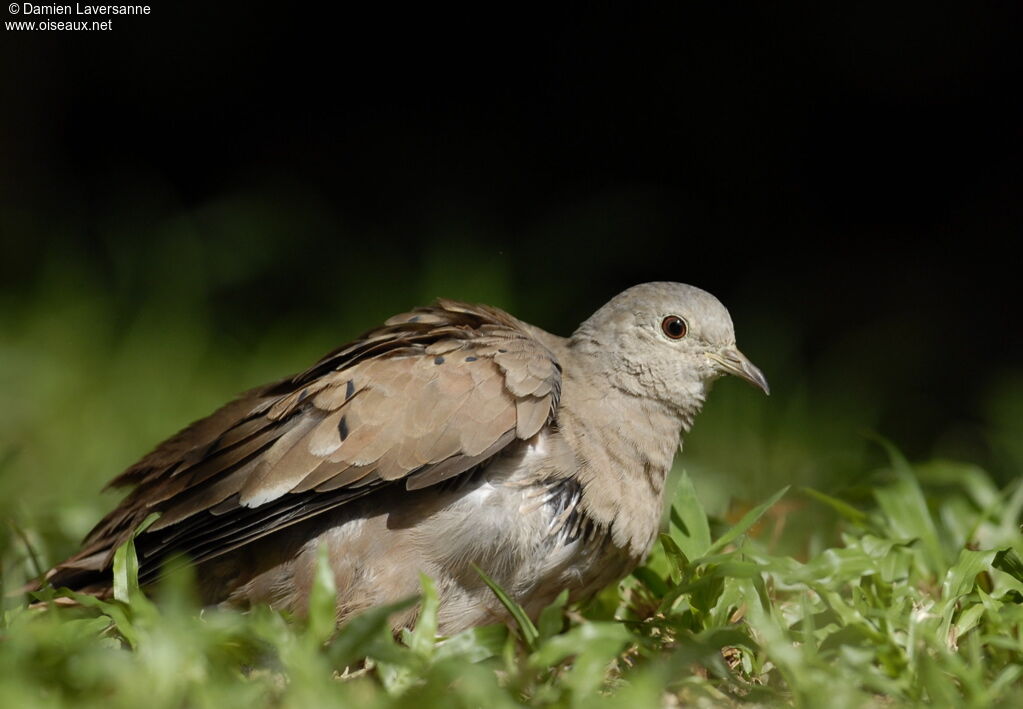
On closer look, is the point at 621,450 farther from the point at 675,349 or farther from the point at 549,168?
the point at 549,168

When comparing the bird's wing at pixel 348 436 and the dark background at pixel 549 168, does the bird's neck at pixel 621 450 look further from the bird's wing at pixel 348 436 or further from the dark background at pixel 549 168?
the dark background at pixel 549 168

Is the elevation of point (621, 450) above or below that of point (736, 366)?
below

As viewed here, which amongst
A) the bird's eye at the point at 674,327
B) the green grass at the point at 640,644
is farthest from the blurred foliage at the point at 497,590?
the bird's eye at the point at 674,327

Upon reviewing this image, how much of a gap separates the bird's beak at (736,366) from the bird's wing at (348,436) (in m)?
0.53

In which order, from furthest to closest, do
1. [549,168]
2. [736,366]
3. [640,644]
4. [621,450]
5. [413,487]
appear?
[549,168], [736,366], [621,450], [413,487], [640,644]

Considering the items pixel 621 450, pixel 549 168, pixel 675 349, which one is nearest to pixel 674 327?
pixel 675 349

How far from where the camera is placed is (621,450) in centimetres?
334

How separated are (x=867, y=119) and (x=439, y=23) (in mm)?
2728

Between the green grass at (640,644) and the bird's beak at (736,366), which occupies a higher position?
the bird's beak at (736,366)

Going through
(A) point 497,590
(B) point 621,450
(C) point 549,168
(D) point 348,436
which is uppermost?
(C) point 549,168

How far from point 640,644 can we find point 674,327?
109 centimetres

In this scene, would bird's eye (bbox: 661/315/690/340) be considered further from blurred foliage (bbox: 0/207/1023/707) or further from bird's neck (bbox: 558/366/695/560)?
blurred foliage (bbox: 0/207/1023/707)

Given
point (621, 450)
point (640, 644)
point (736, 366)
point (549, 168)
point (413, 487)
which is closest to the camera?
point (640, 644)

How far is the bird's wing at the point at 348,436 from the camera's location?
3.03m
